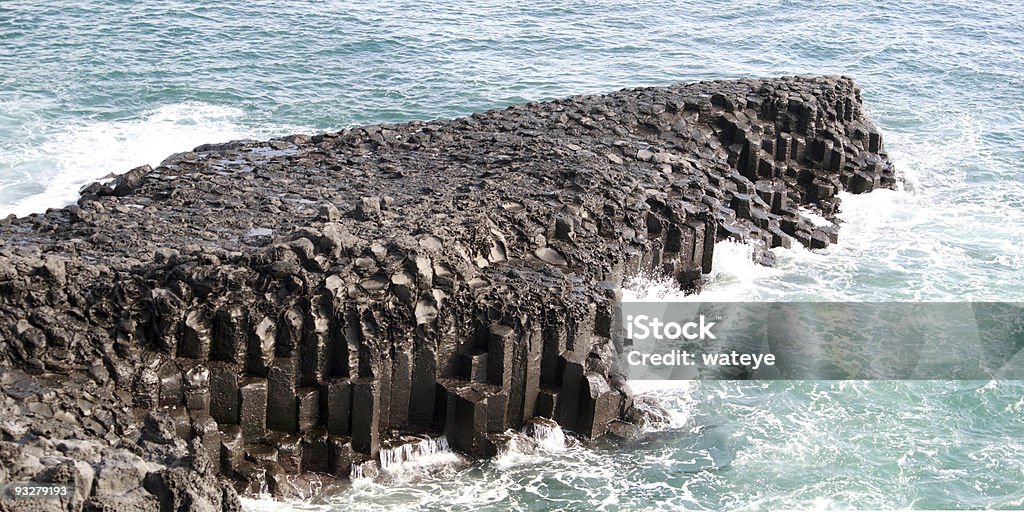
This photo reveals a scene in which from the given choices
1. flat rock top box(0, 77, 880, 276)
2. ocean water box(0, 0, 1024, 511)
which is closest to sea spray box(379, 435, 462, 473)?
ocean water box(0, 0, 1024, 511)

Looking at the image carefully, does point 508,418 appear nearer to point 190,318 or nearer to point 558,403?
point 558,403

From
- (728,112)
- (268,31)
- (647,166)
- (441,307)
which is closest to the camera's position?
(441,307)

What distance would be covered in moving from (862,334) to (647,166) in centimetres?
594

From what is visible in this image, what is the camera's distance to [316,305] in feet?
63.8

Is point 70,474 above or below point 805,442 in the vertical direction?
above

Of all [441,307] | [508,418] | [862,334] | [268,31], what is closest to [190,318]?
[441,307]

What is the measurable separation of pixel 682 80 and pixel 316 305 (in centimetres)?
2600

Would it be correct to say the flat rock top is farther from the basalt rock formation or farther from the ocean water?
the ocean water

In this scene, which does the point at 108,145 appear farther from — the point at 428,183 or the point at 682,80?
the point at 682,80

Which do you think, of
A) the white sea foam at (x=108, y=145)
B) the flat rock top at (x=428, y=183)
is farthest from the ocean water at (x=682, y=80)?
the flat rock top at (x=428, y=183)

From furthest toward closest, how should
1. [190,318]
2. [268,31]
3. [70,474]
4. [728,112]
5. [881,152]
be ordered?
[268,31]
[881,152]
[728,112]
[190,318]
[70,474]

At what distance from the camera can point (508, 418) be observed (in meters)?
20.9

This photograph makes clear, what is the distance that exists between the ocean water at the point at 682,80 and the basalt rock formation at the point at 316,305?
1.18 metres

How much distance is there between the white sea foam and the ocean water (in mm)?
105
